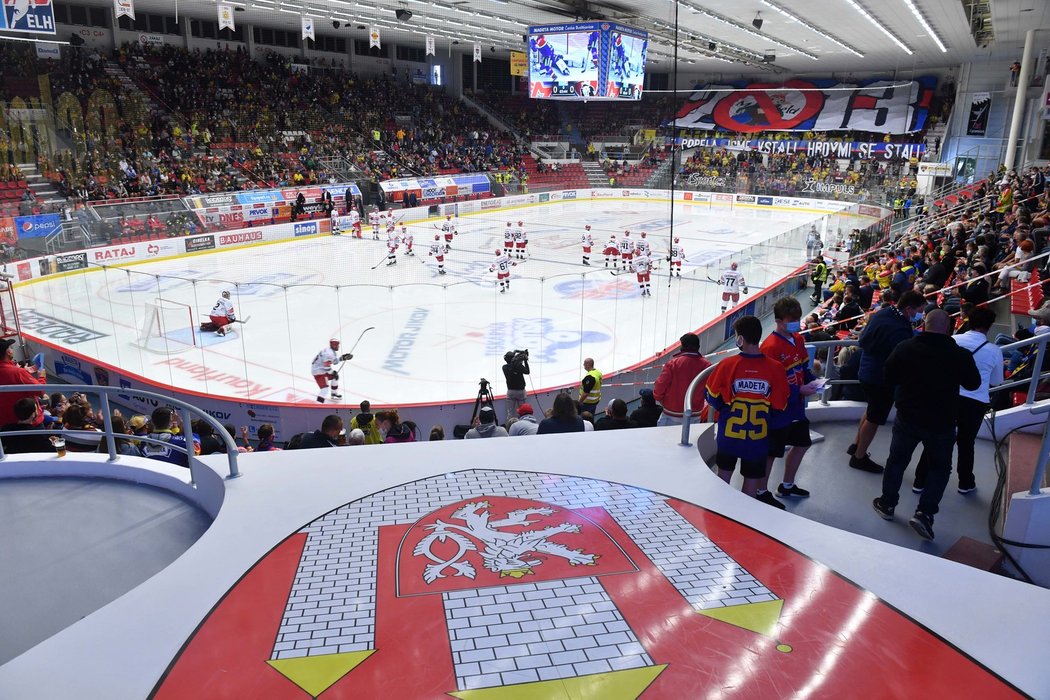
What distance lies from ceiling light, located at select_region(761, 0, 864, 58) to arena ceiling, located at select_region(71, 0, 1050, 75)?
32 mm

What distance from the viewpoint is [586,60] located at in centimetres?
2006

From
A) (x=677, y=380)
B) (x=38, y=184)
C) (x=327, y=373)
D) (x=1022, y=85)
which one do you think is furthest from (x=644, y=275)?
(x=1022, y=85)

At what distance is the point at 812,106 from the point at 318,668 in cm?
4507

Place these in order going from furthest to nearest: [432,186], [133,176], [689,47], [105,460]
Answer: [689,47]
[432,186]
[133,176]
[105,460]

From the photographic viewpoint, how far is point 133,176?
927 inches

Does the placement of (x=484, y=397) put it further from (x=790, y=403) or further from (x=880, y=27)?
(x=880, y=27)

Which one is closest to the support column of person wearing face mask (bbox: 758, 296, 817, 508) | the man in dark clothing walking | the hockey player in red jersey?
person wearing face mask (bbox: 758, 296, 817, 508)

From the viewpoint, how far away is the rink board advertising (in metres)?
19.7

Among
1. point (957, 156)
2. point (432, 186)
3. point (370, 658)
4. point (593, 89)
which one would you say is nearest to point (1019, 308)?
point (370, 658)

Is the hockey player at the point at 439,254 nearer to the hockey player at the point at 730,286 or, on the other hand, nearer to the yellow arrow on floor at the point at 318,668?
the hockey player at the point at 730,286

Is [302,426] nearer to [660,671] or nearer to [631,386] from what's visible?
[631,386]

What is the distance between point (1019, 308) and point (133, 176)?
78.5 feet

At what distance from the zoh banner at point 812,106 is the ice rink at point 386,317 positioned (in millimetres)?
23236

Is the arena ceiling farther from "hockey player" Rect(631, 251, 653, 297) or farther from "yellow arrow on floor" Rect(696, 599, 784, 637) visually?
"yellow arrow on floor" Rect(696, 599, 784, 637)
